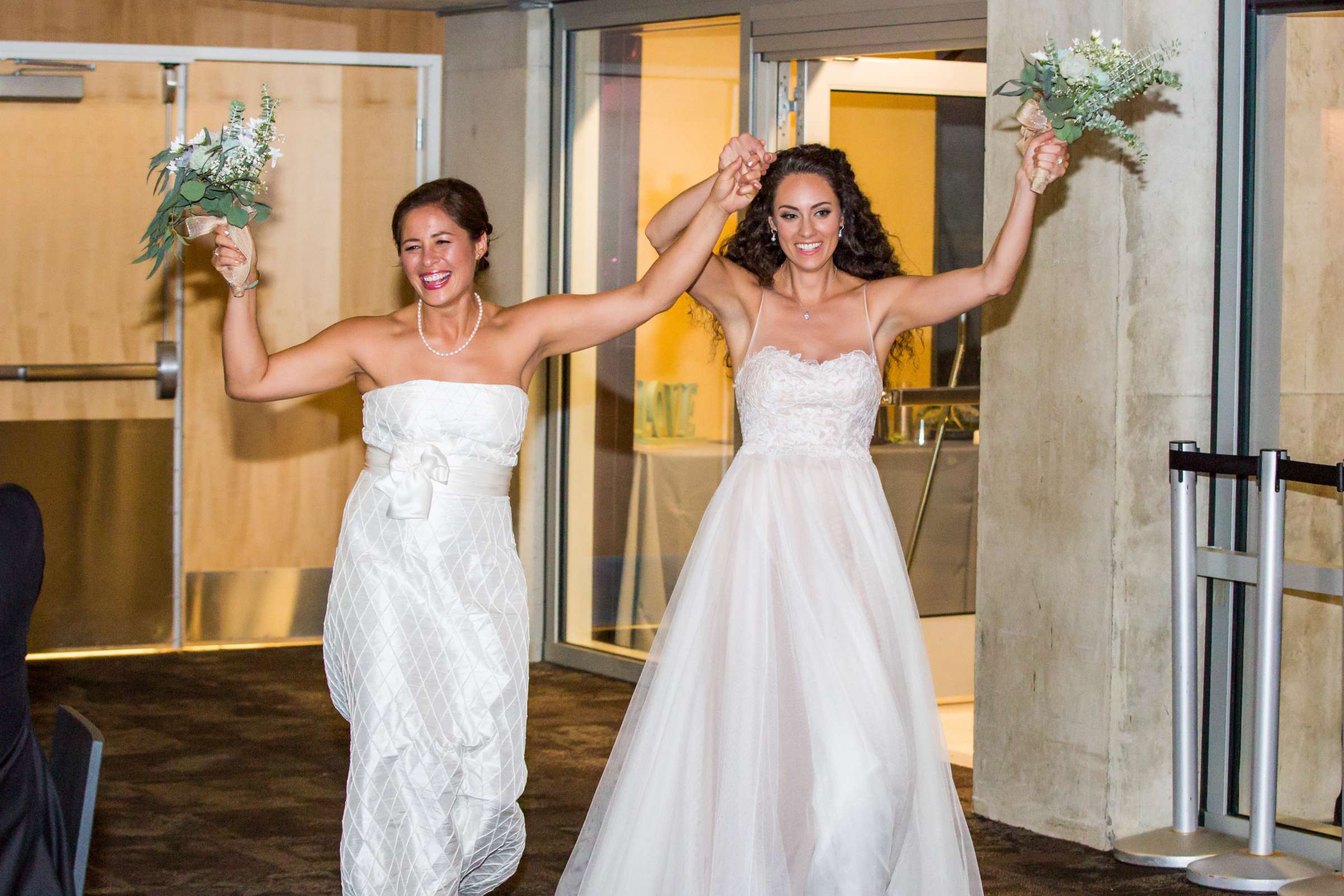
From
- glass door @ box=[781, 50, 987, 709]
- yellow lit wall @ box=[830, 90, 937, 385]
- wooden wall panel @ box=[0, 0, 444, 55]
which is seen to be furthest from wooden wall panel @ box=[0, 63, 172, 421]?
yellow lit wall @ box=[830, 90, 937, 385]

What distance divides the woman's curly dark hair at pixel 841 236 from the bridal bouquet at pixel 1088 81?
59cm

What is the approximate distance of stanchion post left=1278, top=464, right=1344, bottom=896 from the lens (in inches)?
160

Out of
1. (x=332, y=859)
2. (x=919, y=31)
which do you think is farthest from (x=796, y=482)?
(x=919, y=31)

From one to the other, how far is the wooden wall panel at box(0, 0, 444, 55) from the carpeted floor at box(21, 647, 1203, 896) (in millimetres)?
2743

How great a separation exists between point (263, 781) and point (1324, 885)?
126 inches

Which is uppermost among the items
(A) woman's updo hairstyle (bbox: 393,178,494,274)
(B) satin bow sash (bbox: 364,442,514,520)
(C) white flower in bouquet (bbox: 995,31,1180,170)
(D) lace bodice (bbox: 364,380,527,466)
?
(C) white flower in bouquet (bbox: 995,31,1180,170)

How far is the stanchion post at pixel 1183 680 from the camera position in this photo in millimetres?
4469

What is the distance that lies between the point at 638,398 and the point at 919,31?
2.07 metres

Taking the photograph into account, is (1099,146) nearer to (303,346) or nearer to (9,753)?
(303,346)

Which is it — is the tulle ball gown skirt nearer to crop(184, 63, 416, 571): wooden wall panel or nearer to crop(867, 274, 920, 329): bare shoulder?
crop(867, 274, 920, 329): bare shoulder

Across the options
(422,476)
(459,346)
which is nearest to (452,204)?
(459,346)

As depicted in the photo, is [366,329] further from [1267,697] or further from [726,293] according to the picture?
[1267,697]

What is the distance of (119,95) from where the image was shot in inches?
281

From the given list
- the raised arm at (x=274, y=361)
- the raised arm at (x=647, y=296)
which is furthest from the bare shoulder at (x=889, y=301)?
the raised arm at (x=274, y=361)
